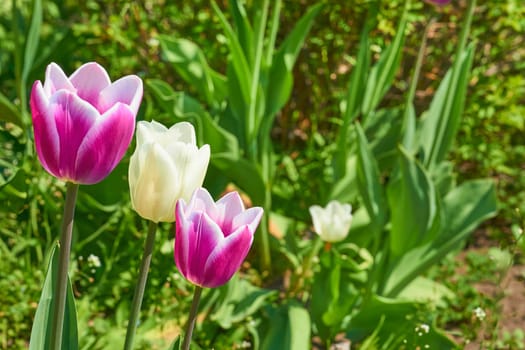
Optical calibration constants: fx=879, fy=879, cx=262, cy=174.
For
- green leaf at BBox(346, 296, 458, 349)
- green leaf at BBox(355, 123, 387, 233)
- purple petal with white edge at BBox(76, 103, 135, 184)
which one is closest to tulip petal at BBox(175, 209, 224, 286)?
purple petal with white edge at BBox(76, 103, 135, 184)

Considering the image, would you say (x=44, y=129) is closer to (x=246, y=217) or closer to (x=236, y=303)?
(x=246, y=217)

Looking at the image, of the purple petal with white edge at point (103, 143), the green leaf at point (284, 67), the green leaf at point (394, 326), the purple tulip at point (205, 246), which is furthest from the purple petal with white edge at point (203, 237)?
the green leaf at point (284, 67)

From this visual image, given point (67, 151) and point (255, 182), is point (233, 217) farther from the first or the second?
point (255, 182)

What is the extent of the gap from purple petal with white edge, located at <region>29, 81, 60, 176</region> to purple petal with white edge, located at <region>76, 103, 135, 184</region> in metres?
0.03

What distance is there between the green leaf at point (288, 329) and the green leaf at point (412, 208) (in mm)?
287

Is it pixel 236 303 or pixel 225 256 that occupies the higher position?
pixel 225 256

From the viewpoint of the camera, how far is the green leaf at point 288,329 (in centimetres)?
212

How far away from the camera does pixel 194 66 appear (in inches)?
98.8

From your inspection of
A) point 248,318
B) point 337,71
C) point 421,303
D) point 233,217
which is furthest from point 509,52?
point 233,217

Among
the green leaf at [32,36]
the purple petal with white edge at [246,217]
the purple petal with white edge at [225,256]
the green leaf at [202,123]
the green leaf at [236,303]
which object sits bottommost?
the green leaf at [236,303]

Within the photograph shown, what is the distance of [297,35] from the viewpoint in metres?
2.39

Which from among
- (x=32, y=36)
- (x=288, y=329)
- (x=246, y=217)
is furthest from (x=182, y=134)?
(x=32, y=36)

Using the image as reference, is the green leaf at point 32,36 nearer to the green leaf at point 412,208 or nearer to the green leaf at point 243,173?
the green leaf at point 243,173

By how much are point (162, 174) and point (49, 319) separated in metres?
0.31
